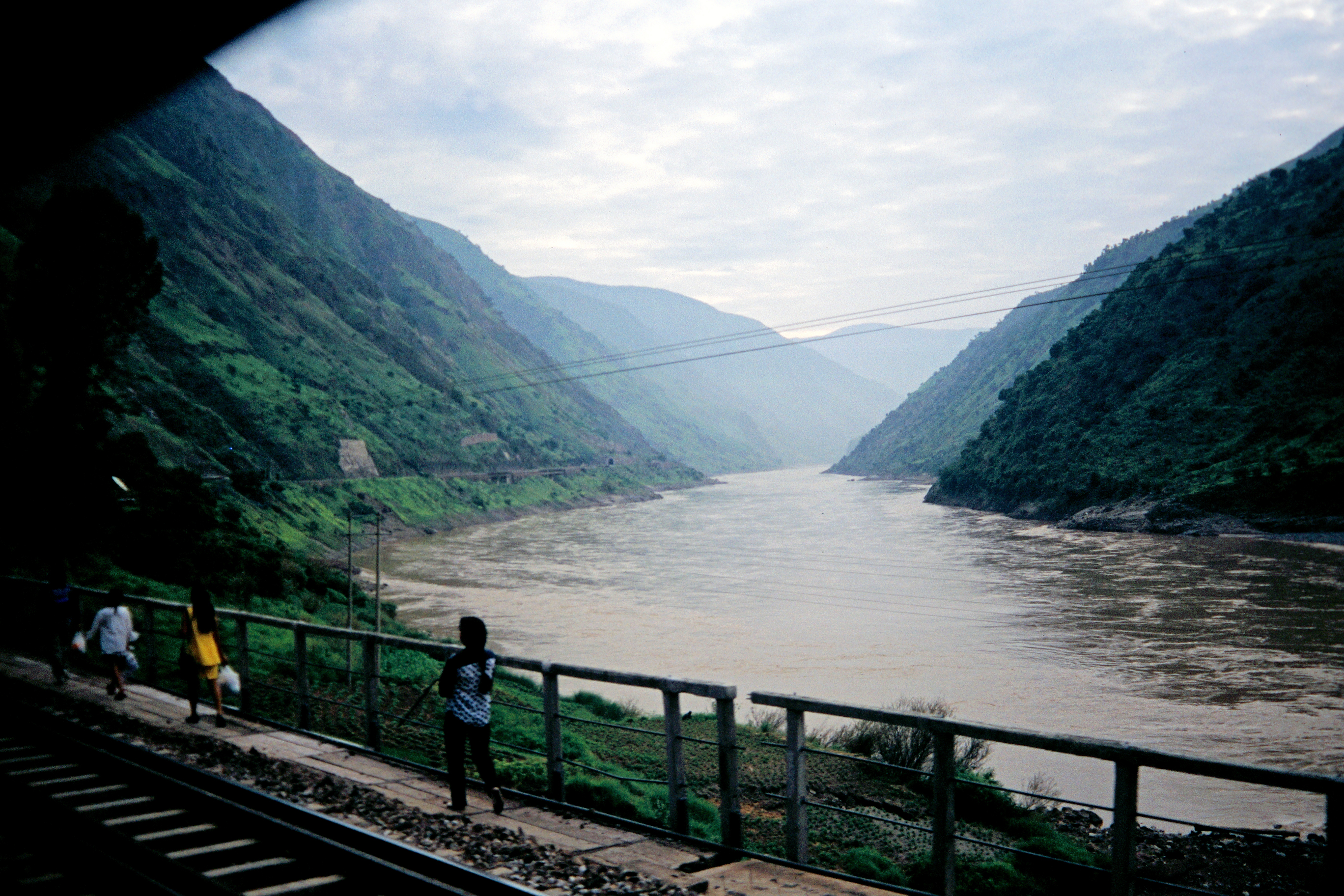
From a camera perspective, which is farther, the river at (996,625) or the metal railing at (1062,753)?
the river at (996,625)

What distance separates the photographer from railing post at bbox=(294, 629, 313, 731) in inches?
407

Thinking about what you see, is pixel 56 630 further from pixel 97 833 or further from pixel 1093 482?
pixel 1093 482

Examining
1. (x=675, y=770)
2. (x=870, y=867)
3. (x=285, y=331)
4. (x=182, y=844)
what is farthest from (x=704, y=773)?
(x=285, y=331)

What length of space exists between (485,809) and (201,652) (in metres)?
5.05

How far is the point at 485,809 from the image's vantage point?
7.84 meters

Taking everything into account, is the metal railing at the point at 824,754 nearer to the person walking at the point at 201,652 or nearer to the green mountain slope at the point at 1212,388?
the person walking at the point at 201,652

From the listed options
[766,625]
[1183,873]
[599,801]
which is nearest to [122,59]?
[599,801]

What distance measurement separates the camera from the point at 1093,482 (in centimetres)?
7681

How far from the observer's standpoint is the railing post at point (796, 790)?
21.2 ft

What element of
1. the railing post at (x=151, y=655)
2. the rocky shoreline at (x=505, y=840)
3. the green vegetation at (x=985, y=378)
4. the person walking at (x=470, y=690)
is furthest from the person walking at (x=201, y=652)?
the green vegetation at (x=985, y=378)

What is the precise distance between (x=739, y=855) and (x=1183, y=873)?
34.1 ft

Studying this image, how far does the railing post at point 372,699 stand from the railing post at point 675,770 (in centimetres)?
376

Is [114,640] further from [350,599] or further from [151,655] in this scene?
[350,599]

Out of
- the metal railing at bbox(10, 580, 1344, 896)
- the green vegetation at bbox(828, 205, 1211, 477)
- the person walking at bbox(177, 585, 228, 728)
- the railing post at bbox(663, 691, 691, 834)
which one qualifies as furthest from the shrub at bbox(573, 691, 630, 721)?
the green vegetation at bbox(828, 205, 1211, 477)
